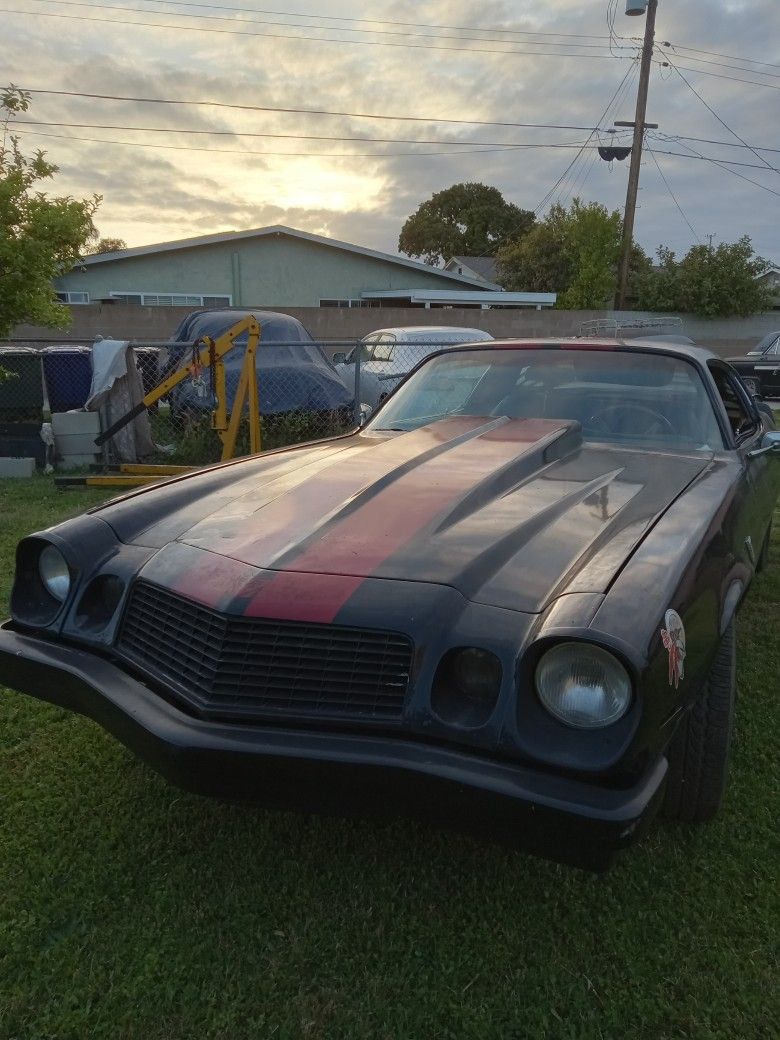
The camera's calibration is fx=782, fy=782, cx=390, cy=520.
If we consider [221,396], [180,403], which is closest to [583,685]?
[221,396]

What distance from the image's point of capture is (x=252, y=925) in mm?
2002

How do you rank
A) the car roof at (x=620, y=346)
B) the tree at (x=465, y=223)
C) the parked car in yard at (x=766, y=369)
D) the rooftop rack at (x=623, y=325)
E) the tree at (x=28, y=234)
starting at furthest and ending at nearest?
the tree at (x=465, y=223) < the rooftop rack at (x=623, y=325) < the parked car in yard at (x=766, y=369) < the tree at (x=28, y=234) < the car roof at (x=620, y=346)

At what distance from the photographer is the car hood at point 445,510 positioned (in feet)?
6.33

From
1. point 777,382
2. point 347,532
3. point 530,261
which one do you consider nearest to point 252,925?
point 347,532

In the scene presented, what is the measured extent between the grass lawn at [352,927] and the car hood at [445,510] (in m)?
0.89

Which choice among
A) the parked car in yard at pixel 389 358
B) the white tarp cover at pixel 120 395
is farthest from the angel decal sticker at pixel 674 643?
the parked car in yard at pixel 389 358

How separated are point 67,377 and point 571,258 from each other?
29277 mm

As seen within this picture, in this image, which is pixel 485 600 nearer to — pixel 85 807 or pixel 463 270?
pixel 85 807

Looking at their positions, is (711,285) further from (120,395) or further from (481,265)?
(120,395)

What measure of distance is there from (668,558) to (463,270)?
135 feet

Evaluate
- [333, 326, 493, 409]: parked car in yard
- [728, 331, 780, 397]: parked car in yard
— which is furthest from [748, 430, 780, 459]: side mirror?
[728, 331, 780, 397]: parked car in yard

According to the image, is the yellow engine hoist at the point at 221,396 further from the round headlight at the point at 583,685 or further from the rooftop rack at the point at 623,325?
the rooftop rack at the point at 623,325

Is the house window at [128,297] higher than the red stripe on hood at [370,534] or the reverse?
higher

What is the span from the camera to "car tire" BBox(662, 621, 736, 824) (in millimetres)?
2244
